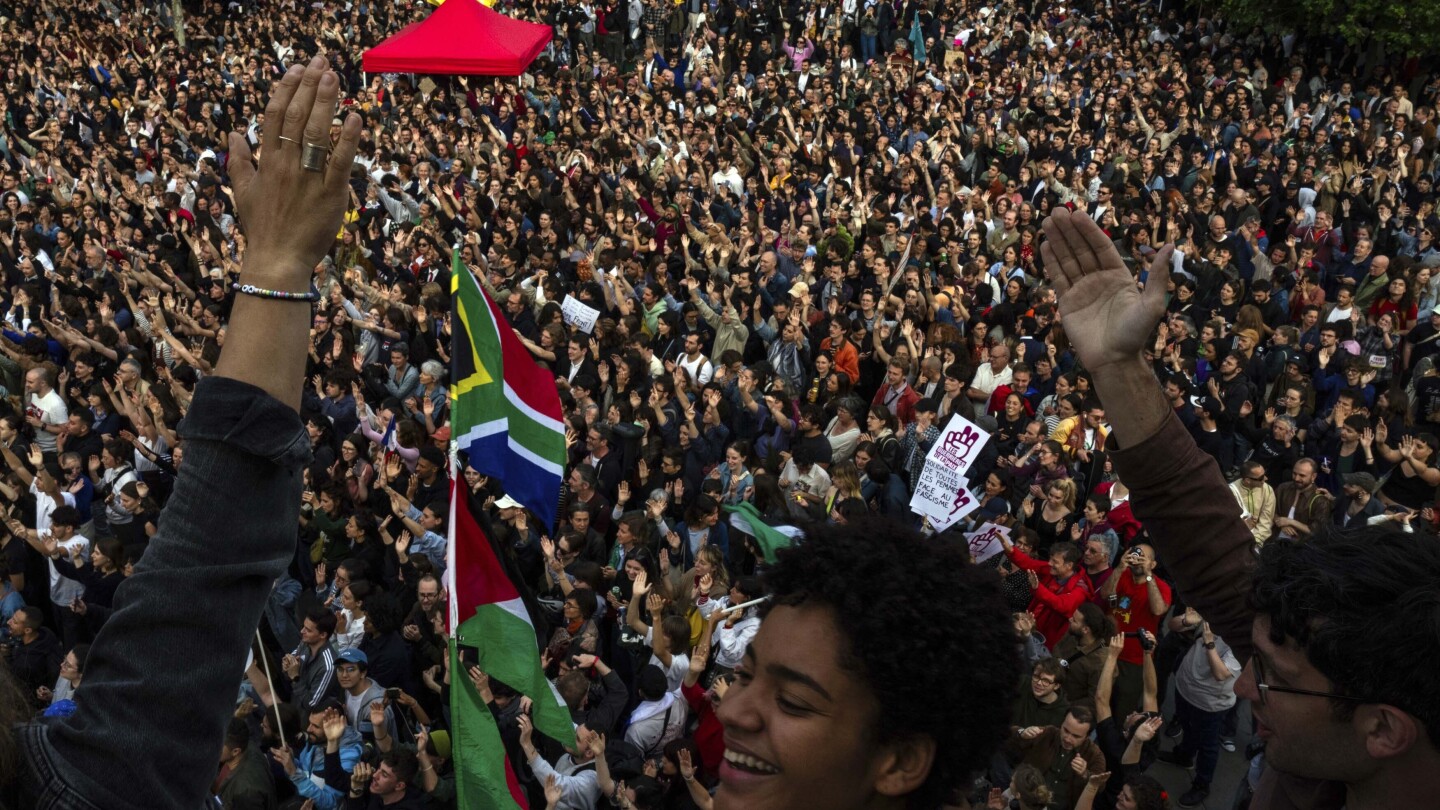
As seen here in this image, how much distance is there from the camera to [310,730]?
609cm

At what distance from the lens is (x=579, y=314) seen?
10.9m

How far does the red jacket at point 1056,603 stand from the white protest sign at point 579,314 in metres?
5.25

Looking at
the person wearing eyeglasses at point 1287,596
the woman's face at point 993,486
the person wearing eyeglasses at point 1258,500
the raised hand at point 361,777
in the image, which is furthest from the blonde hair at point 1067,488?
the person wearing eyeglasses at point 1287,596

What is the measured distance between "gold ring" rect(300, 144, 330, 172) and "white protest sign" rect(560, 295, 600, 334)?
30.7 feet

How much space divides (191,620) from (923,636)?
102cm

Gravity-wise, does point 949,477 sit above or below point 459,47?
below

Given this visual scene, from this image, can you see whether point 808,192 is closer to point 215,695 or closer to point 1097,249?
point 1097,249

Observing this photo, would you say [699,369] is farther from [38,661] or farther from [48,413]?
[48,413]

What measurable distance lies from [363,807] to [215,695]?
4869mm

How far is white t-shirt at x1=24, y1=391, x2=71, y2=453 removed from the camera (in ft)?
33.0

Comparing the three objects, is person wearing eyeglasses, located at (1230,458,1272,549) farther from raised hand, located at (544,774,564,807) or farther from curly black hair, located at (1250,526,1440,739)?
curly black hair, located at (1250,526,1440,739)

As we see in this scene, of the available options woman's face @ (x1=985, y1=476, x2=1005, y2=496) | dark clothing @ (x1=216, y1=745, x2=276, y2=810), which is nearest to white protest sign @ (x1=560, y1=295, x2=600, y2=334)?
woman's face @ (x1=985, y1=476, x2=1005, y2=496)

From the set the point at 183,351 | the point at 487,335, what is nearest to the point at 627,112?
the point at 183,351

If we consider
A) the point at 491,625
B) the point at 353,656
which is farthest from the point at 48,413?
the point at 491,625
